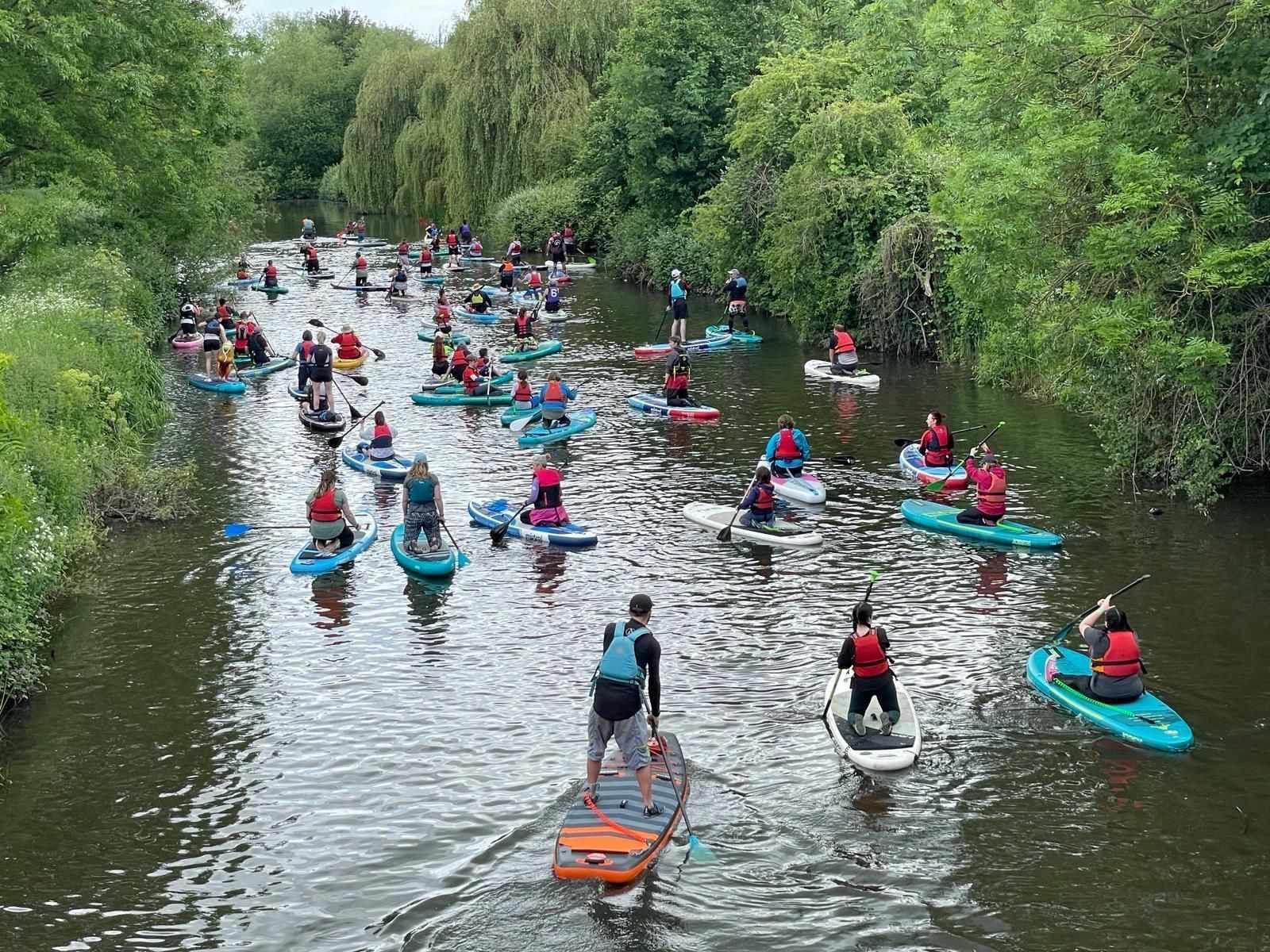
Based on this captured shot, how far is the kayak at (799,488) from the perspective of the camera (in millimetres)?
22781

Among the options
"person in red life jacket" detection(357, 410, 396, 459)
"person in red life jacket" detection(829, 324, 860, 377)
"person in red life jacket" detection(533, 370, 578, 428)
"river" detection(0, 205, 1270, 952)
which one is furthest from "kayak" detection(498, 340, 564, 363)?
"river" detection(0, 205, 1270, 952)

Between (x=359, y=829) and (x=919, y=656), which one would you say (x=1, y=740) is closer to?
(x=359, y=829)

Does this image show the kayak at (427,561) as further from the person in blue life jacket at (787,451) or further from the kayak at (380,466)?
the person in blue life jacket at (787,451)

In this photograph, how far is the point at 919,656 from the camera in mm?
16469

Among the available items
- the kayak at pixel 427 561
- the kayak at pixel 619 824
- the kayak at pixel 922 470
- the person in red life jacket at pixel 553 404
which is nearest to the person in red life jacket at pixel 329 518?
the kayak at pixel 427 561

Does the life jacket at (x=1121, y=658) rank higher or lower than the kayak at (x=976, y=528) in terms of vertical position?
lower

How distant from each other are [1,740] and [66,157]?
23528 mm

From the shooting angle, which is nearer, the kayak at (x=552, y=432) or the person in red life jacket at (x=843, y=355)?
the kayak at (x=552, y=432)

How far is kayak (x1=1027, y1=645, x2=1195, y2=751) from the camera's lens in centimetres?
1382

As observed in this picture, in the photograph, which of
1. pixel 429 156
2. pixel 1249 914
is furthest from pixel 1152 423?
pixel 429 156

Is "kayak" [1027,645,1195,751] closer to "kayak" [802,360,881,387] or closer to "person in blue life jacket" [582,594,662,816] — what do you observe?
"person in blue life jacket" [582,594,662,816]

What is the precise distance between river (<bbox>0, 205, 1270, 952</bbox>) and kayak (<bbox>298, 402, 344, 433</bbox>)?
3.44 m

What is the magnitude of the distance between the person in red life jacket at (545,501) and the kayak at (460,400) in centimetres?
982

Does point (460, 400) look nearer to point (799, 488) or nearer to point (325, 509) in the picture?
point (799, 488)
